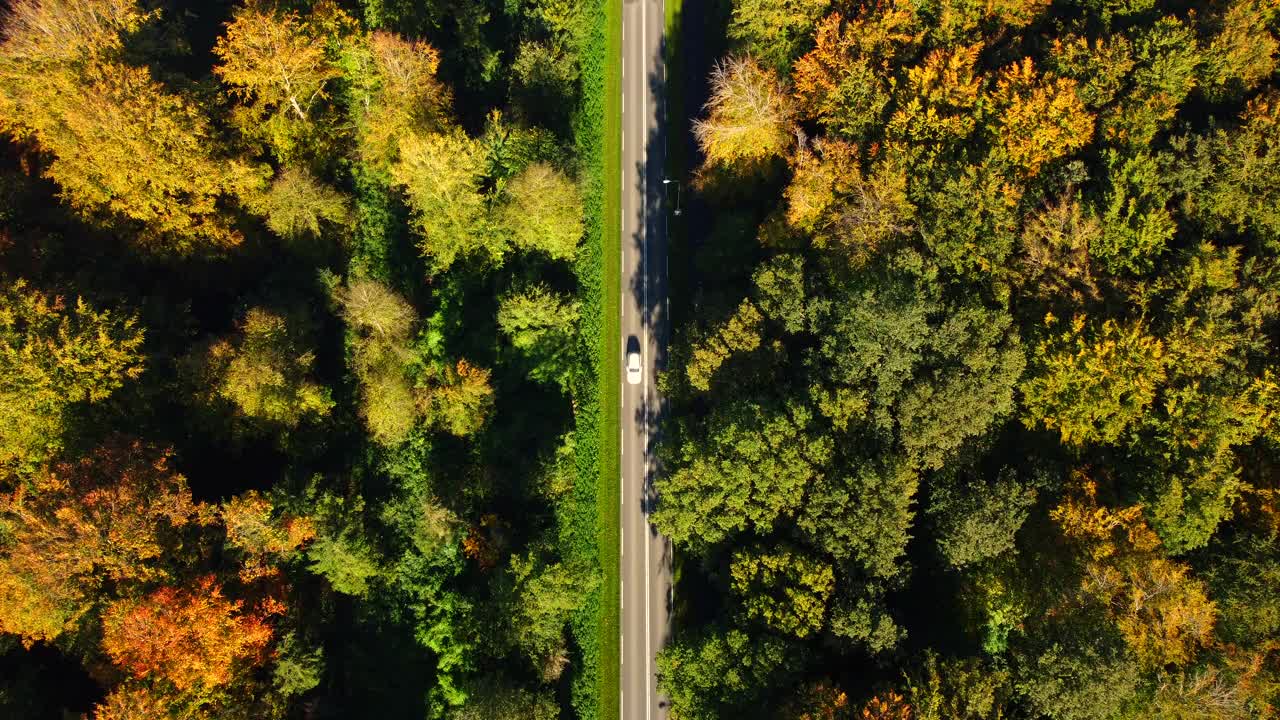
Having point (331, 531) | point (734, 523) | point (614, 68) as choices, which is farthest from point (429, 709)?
point (614, 68)

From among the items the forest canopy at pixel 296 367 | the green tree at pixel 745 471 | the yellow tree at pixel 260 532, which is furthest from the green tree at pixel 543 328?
the yellow tree at pixel 260 532

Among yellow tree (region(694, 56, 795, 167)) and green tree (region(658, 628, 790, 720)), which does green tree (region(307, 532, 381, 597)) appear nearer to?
green tree (region(658, 628, 790, 720))

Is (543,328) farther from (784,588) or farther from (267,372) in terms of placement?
(784,588)

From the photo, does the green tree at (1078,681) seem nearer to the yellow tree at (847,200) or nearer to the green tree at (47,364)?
the yellow tree at (847,200)

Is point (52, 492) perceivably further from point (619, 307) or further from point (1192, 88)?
point (1192, 88)

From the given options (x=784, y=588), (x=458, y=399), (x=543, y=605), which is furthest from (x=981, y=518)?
(x=458, y=399)

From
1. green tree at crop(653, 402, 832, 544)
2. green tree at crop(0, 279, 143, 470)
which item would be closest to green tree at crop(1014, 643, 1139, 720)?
green tree at crop(653, 402, 832, 544)
